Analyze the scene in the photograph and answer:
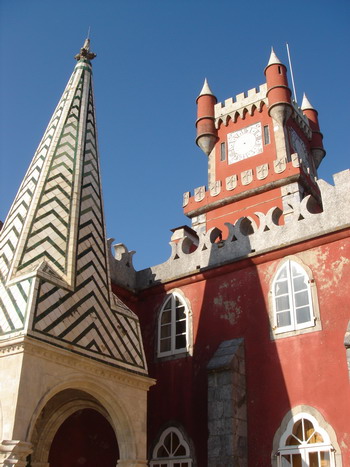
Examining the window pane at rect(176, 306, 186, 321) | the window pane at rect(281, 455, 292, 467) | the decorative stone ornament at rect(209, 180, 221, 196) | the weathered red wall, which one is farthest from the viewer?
the decorative stone ornament at rect(209, 180, 221, 196)

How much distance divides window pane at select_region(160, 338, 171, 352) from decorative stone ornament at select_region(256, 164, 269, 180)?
10.1 m

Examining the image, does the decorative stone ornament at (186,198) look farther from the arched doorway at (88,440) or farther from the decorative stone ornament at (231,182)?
the arched doorway at (88,440)

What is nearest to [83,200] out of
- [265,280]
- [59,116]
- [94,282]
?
[94,282]

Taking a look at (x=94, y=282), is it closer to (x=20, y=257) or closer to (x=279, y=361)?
(x=20, y=257)

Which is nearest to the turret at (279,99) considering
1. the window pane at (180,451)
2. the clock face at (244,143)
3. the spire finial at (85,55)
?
the clock face at (244,143)

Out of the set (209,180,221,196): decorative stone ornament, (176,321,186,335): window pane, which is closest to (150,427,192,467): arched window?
(176,321,186,335): window pane

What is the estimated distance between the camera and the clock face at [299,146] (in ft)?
81.7

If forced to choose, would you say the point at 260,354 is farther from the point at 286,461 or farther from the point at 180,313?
the point at 180,313

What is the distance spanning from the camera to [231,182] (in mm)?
22844

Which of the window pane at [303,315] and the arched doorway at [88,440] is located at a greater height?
the window pane at [303,315]

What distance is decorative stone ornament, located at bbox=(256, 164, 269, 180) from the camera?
72.1 feet

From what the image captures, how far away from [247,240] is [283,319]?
7.77 feet

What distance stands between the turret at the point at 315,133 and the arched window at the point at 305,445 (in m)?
18.9

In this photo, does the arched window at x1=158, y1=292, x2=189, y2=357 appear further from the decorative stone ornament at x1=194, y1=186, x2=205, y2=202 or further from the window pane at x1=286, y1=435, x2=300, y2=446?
the decorative stone ornament at x1=194, y1=186, x2=205, y2=202
